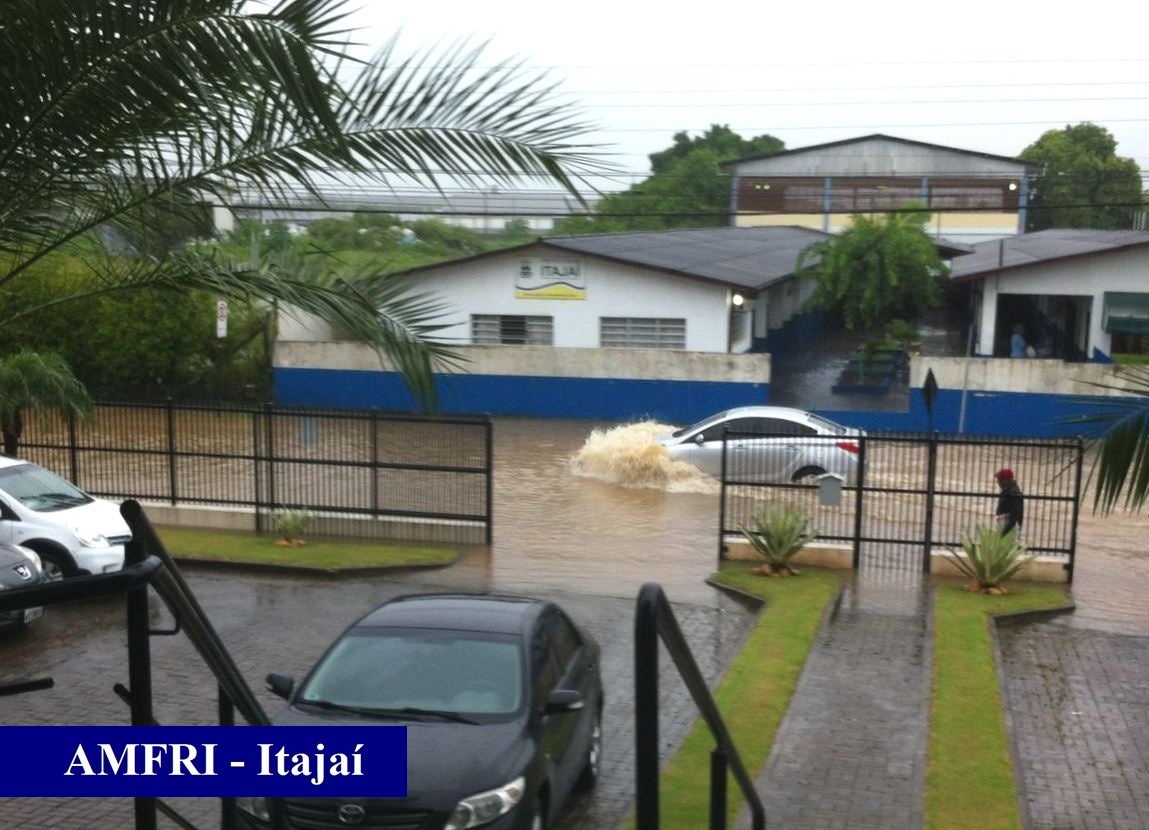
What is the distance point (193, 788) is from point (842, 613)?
11.9 meters

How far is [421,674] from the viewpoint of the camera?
327 inches

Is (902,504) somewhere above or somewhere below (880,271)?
below

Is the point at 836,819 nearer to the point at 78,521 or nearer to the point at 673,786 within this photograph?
the point at 673,786

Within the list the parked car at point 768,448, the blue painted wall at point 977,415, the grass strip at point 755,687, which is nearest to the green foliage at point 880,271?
the blue painted wall at point 977,415

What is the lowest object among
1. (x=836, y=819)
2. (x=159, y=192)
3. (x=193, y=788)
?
(x=836, y=819)

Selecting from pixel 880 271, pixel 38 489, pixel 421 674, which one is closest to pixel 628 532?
pixel 38 489

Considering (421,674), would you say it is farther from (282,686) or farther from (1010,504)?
(1010,504)

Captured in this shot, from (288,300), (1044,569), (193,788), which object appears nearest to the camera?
(193,788)

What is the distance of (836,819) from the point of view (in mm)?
8742

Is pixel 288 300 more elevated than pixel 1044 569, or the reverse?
pixel 288 300

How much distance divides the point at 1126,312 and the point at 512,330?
15791 mm

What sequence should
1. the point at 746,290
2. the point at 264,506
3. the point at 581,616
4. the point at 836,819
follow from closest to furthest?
1. the point at 836,819
2. the point at 581,616
3. the point at 264,506
4. the point at 746,290

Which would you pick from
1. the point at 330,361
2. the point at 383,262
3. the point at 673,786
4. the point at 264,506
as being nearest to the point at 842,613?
the point at 673,786

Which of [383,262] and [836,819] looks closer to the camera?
[383,262]
